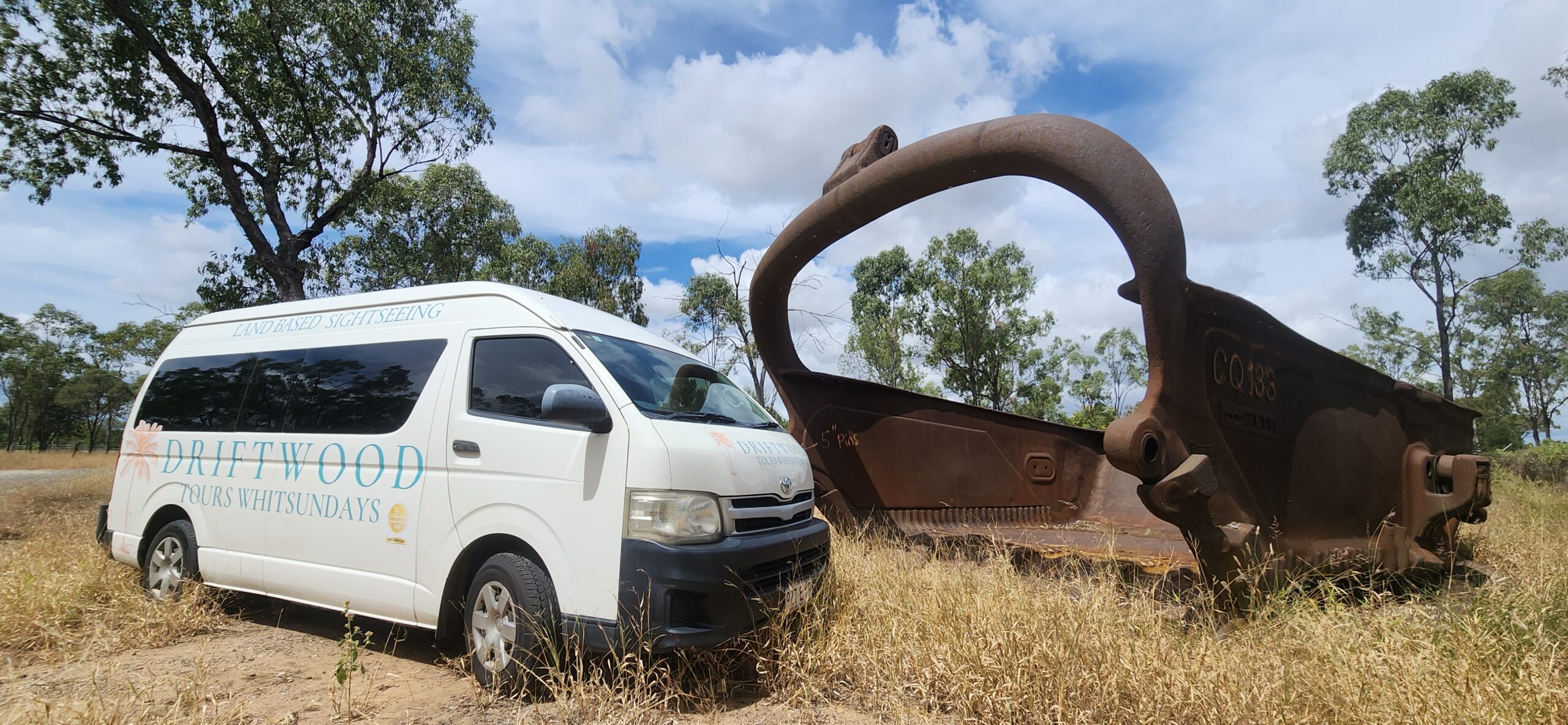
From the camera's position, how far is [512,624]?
341 cm

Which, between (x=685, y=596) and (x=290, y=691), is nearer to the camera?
(x=685, y=596)

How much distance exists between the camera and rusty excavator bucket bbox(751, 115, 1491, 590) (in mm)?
3719

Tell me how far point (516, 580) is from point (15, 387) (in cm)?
5041

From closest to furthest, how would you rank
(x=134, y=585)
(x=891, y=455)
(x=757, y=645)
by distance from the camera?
1. (x=757, y=645)
2. (x=134, y=585)
3. (x=891, y=455)

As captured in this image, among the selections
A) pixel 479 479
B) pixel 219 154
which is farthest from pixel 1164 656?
pixel 219 154

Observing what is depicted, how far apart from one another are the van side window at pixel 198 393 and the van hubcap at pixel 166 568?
31.2 inches

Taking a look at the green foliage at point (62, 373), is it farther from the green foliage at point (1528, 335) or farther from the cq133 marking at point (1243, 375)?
the green foliage at point (1528, 335)

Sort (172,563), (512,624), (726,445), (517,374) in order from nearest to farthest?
1. (512,624)
2. (726,445)
3. (517,374)
4. (172,563)

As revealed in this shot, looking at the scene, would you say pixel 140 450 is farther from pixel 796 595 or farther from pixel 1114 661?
pixel 1114 661

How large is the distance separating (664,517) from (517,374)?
1.19 meters

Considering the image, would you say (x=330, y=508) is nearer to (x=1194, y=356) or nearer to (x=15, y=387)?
(x=1194, y=356)

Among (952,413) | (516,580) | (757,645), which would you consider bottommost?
(757,645)

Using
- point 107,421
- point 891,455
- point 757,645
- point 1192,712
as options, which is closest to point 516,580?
point 757,645

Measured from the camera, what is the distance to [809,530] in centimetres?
404
